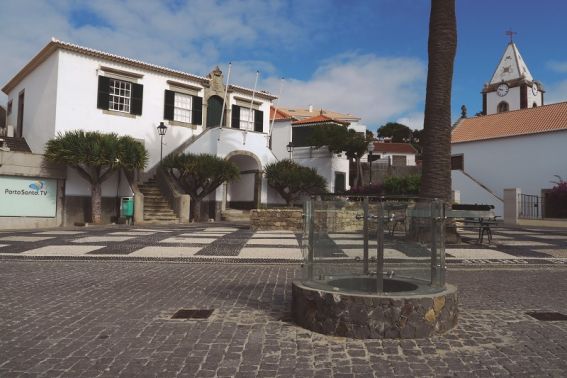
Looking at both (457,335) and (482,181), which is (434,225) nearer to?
(457,335)

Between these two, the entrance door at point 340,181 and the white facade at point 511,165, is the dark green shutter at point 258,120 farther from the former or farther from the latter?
the white facade at point 511,165

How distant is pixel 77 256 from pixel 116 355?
7.00 meters

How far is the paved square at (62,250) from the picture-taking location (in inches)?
416

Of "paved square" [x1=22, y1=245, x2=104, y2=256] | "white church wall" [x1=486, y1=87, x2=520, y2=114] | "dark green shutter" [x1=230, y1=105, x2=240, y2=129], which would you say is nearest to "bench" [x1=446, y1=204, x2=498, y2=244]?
"paved square" [x1=22, y1=245, x2=104, y2=256]

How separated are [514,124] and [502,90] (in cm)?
2028

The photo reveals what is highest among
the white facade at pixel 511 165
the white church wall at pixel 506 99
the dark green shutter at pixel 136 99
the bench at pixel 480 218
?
the white church wall at pixel 506 99

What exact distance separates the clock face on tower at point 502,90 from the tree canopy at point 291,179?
3561 cm

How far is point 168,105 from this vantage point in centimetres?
2661

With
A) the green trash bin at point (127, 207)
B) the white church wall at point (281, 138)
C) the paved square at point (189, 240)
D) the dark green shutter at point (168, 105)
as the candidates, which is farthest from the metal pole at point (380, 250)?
the white church wall at point (281, 138)

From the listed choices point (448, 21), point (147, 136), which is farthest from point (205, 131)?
point (448, 21)

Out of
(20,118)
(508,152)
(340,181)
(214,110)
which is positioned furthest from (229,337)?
(508,152)

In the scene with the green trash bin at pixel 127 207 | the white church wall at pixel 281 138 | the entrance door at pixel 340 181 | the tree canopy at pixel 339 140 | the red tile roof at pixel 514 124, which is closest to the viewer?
the green trash bin at pixel 127 207

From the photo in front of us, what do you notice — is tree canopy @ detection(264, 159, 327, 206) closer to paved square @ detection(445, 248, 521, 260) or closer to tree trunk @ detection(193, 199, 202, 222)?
tree trunk @ detection(193, 199, 202, 222)

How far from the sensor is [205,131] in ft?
86.0
